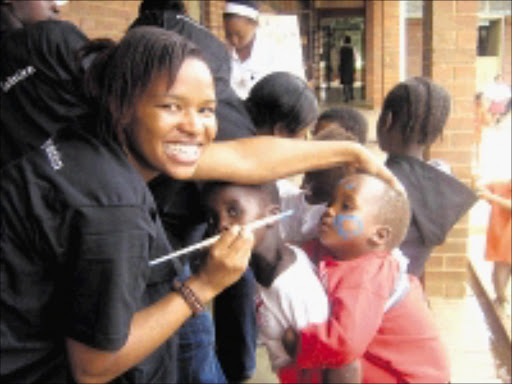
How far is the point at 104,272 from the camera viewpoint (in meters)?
1.17

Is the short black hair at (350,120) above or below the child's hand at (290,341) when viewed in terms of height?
above

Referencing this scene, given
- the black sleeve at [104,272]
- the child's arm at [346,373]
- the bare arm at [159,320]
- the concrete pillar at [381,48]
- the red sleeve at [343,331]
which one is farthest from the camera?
the concrete pillar at [381,48]

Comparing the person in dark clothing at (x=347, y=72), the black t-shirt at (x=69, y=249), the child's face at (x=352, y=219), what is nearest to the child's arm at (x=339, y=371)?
the child's face at (x=352, y=219)

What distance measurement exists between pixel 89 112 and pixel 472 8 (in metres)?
3.42

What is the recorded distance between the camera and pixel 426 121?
2.42 metres

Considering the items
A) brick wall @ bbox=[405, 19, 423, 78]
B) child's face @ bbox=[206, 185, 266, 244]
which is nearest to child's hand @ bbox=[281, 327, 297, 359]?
child's face @ bbox=[206, 185, 266, 244]

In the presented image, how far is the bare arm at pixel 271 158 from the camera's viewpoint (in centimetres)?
163

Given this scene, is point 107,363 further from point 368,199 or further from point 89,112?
point 368,199

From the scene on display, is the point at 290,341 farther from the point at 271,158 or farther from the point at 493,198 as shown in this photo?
the point at 493,198

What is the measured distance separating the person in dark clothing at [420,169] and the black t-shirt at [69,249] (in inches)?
50.3

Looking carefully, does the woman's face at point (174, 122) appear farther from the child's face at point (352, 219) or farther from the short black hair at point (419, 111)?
the short black hair at point (419, 111)

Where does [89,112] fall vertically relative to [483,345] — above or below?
above

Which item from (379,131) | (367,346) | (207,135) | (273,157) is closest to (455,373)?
(379,131)

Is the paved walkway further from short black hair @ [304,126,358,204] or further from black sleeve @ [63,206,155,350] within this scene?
black sleeve @ [63,206,155,350]
